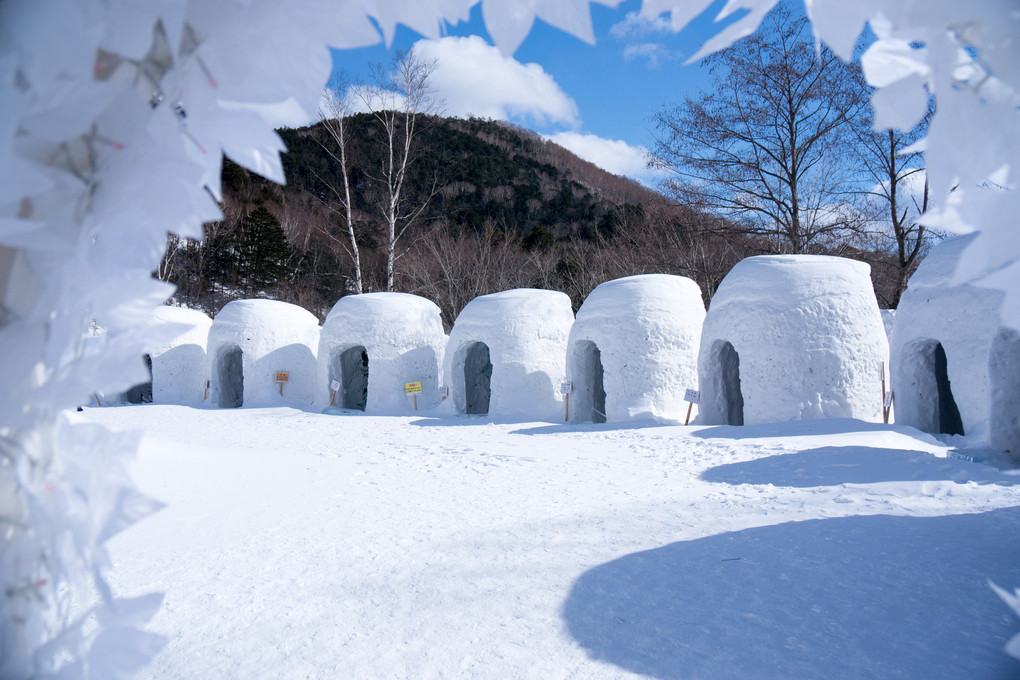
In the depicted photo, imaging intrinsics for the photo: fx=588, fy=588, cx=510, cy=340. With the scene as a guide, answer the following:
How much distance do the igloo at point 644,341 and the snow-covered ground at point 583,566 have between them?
133 inches

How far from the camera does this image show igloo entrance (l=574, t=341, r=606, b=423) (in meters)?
10.5

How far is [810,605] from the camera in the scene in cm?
271

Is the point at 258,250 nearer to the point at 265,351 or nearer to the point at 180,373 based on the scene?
the point at 180,373

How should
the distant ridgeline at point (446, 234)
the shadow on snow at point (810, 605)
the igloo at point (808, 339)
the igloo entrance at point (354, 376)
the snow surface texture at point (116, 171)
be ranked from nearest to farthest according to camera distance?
the snow surface texture at point (116, 171)
the shadow on snow at point (810, 605)
the igloo at point (808, 339)
the igloo entrance at point (354, 376)
the distant ridgeline at point (446, 234)

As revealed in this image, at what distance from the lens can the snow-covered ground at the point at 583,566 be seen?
2.33 metres

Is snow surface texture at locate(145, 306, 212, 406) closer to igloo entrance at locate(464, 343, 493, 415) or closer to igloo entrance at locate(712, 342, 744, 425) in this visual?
igloo entrance at locate(464, 343, 493, 415)

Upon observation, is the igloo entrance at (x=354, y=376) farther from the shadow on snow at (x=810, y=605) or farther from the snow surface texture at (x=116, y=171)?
the snow surface texture at (x=116, y=171)

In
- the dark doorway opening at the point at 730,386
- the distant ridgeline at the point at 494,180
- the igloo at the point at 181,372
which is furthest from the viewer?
the distant ridgeline at the point at 494,180

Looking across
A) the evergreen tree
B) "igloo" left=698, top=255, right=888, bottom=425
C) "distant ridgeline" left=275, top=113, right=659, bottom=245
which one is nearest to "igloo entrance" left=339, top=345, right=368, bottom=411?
"igloo" left=698, top=255, right=888, bottom=425

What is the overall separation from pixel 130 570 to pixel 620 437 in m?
5.86

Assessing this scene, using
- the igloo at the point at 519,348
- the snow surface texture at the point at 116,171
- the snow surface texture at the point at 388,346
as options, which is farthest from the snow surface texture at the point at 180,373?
the snow surface texture at the point at 116,171

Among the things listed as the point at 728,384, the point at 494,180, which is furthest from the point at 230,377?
the point at 494,180

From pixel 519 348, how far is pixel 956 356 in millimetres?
6540

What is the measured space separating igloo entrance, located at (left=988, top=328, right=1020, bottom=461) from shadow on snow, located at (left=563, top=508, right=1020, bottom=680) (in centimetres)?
224
